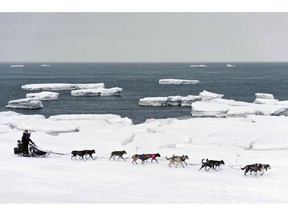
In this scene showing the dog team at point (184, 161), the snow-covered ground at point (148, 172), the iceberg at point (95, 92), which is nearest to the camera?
the snow-covered ground at point (148, 172)

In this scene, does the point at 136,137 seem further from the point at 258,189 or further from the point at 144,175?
the point at 258,189

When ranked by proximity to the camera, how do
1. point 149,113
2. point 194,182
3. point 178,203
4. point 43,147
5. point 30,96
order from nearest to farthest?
point 178,203 → point 194,182 → point 43,147 → point 149,113 → point 30,96

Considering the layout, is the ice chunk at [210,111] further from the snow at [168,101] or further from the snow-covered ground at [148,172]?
the snow-covered ground at [148,172]

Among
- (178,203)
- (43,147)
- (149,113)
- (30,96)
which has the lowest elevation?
(178,203)

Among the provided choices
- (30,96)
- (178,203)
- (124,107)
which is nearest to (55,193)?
(178,203)

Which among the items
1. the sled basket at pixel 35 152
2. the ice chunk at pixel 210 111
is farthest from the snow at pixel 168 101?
the sled basket at pixel 35 152

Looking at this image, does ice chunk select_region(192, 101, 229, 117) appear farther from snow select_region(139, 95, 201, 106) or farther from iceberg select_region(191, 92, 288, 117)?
snow select_region(139, 95, 201, 106)

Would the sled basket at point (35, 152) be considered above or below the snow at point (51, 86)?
below

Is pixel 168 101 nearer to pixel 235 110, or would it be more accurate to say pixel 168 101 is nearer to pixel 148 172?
pixel 235 110
